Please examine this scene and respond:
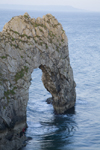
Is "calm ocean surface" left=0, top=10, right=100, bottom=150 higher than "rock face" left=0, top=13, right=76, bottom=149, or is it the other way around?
"rock face" left=0, top=13, right=76, bottom=149

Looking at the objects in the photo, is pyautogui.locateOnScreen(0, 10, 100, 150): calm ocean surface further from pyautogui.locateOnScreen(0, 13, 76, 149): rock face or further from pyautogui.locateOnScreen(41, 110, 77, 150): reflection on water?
pyautogui.locateOnScreen(0, 13, 76, 149): rock face

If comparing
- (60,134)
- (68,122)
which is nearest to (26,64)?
(60,134)

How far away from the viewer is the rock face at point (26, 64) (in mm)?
38175

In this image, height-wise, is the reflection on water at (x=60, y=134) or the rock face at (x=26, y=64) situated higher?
the rock face at (x=26, y=64)

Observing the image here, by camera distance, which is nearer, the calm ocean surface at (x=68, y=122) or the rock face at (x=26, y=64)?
the rock face at (x=26, y=64)

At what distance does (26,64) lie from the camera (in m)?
41.2

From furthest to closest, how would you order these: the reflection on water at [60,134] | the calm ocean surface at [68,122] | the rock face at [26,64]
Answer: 1. the calm ocean surface at [68,122]
2. the reflection on water at [60,134]
3. the rock face at [26,64]

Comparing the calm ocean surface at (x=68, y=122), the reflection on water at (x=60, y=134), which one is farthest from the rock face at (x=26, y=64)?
the calm ocean surface at (x=68, y=122)

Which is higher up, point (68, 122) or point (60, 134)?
point (68, 122)

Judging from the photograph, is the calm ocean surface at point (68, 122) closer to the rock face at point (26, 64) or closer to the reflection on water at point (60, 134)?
the reflection on water at point (60, 134)

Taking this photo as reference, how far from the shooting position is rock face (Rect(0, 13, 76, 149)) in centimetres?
3818

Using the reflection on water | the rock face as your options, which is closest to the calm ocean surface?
the reflection on water

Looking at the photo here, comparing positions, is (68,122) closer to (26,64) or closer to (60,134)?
(60,134)

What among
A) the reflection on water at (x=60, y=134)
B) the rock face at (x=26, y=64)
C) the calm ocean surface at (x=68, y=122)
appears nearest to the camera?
the rock face at (x=26, y=64)
